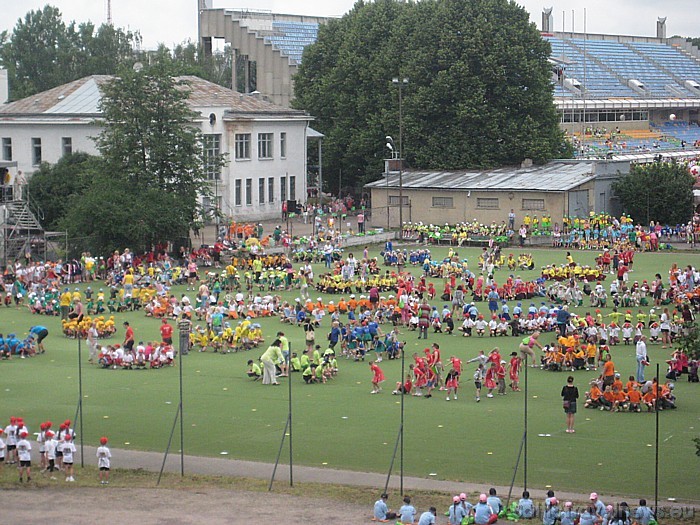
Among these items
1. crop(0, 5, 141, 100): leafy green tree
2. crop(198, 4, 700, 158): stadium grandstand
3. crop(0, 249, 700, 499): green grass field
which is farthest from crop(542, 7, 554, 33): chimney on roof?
crop(0, 249, 700, 499): green grass field

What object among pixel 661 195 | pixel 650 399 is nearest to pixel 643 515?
pixel 650 399

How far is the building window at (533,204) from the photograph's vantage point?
68125mm

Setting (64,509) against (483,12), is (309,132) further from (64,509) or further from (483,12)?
(64,509)

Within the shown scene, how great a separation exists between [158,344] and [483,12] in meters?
46.7

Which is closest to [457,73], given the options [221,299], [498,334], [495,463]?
[221,299]

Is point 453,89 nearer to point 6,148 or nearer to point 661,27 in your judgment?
point 6,148

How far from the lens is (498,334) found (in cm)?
3919

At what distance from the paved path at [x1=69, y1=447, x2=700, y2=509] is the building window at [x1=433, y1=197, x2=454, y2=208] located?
4695 centimetres

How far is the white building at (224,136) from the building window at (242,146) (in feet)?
0.19

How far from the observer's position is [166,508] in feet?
71.5

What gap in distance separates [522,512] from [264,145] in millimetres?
56153

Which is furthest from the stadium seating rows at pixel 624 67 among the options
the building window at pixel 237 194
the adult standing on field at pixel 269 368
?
the adult standing on field at pixel 269 368

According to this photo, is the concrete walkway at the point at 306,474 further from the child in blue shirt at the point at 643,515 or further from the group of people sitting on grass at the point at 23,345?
the group of people sitting on grass at the point at 23,345

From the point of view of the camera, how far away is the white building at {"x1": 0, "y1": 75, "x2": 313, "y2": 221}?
6950 centimetres
